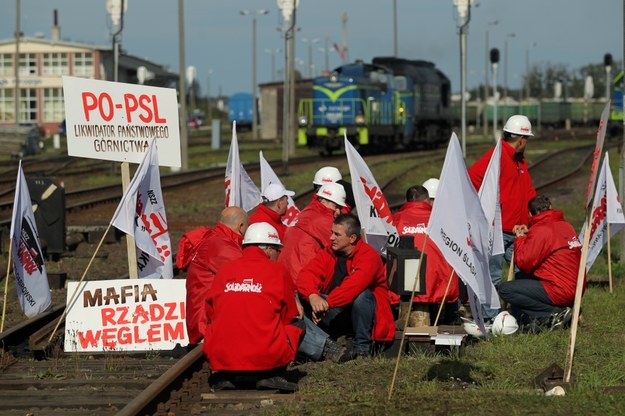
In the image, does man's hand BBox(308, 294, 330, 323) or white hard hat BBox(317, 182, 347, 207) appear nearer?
man's hand BBox(308, 294, 330, 323)

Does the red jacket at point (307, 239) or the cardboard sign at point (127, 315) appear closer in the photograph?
the cardboard sign at point (127, 315)

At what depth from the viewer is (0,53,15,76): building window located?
99938 mm

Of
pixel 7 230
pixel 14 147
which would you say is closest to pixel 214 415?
pixel 7 230

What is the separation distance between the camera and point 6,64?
100875 mm

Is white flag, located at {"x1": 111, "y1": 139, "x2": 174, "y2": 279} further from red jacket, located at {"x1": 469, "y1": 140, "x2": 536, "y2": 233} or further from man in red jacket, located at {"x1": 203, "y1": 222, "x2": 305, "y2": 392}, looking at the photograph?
red jacket, located at {"x1": 469, "y1": 140, "x2": 536, "y2": 233}

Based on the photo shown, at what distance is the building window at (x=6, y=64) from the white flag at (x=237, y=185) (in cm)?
8991

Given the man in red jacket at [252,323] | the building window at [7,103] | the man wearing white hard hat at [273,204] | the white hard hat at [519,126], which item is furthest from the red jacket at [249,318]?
the building window at [7,103]

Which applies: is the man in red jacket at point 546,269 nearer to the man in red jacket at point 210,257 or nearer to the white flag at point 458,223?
the white flag at point 458,223

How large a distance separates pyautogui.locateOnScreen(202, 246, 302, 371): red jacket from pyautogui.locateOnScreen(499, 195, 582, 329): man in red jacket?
2978mm

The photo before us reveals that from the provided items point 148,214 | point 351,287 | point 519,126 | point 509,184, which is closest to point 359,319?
point 351,287

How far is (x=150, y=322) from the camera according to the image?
10.5 meters

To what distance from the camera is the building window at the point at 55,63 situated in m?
98.8

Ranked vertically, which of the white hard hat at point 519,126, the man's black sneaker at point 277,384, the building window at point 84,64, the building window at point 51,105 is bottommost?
the man's black sneaker at point 277,384

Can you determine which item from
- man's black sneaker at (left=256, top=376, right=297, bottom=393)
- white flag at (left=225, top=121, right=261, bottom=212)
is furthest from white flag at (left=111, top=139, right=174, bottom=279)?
man's black sneaker at (left=256, top=376, right=297, bottom=393)
